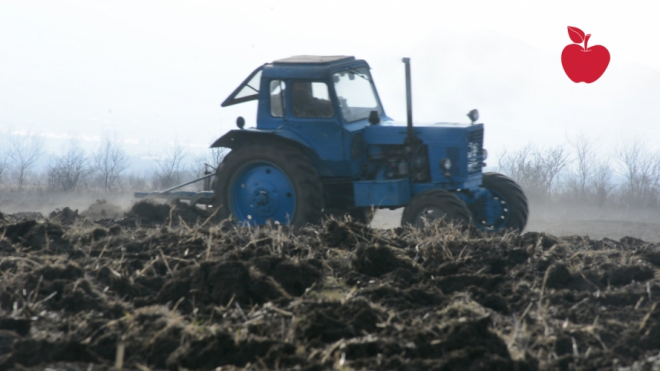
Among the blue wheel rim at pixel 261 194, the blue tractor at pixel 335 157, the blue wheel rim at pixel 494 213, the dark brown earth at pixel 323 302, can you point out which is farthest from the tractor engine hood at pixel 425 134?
the dark brown earth at pixel 323 302

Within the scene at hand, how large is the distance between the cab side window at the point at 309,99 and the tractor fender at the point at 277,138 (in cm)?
35

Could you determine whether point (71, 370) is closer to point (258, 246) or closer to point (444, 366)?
point (444, 366)

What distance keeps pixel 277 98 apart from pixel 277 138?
1.91ft

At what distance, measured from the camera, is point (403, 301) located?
198 inches

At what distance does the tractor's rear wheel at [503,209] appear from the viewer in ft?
32.4

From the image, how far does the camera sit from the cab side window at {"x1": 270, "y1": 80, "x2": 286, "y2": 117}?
9859 mm

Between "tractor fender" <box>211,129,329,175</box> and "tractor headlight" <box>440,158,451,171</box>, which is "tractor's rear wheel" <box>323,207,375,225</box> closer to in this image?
"tractor fender" <box>211,129,329,175</box>

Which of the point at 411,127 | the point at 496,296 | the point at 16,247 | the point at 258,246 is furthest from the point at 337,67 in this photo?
the point at 496,296

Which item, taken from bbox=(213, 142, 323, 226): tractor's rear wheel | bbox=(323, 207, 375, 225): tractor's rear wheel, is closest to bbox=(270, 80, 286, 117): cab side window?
bbox=(213, 142, 323, 226): tractor's rear wheel

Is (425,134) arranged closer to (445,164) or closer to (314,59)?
(445,164)

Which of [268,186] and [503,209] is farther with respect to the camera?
[503,209]

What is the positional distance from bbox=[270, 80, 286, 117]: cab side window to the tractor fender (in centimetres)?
37

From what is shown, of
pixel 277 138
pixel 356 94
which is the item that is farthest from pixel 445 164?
pixel 277 138

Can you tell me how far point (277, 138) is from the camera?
380 inches
